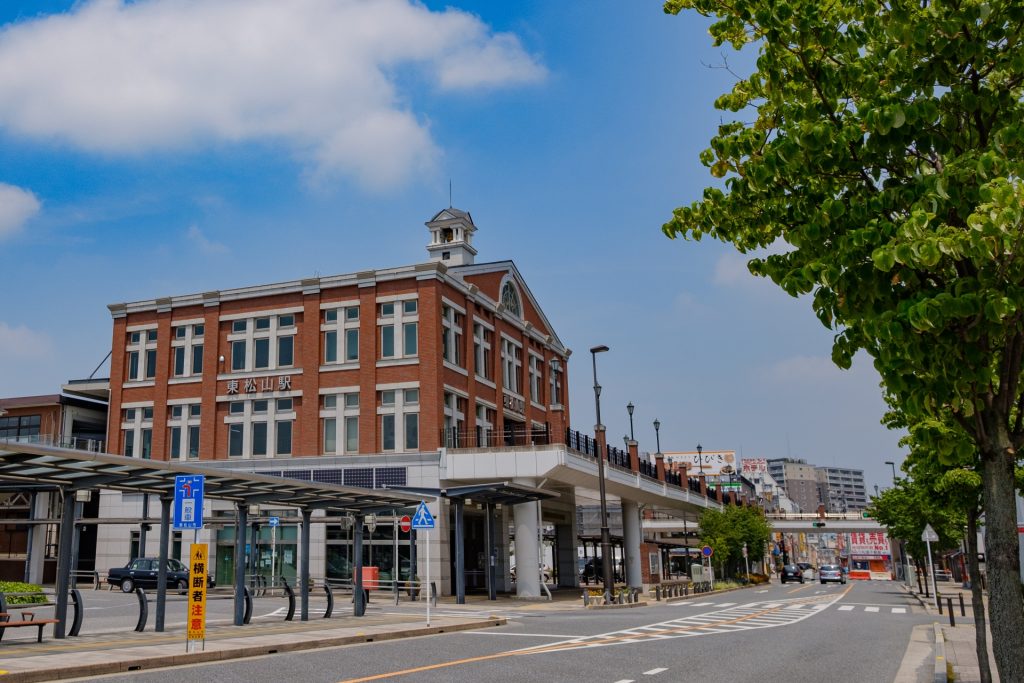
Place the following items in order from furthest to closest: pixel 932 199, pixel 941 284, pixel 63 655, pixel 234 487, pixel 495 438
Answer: pixel 495 438 → pixel 234 487 → pixel 63 655 → pixel 941 284 → pixel 932 199

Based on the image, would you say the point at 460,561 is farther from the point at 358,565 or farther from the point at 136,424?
the point at 136,424

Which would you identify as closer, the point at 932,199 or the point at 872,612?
the point at 932,199

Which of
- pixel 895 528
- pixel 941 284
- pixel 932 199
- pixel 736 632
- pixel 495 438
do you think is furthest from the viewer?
pixel 895 528

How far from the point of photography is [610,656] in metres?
16.2

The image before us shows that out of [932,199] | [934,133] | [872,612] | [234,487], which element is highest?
[934,133]

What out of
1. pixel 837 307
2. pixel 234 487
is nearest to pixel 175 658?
pixel 234 487

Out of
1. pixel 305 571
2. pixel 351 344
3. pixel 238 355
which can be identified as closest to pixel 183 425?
pixel 238 355

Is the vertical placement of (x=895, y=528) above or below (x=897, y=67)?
below

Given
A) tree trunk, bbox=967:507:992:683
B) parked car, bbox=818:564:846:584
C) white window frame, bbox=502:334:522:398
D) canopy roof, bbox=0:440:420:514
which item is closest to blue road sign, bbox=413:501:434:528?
canopy roof, bbox=0:440:420:514

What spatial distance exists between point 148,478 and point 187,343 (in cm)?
3016

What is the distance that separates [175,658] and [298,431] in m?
29.7

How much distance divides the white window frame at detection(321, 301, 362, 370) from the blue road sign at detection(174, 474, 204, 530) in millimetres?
27501

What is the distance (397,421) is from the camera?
41.5m

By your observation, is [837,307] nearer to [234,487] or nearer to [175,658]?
[175,658]
